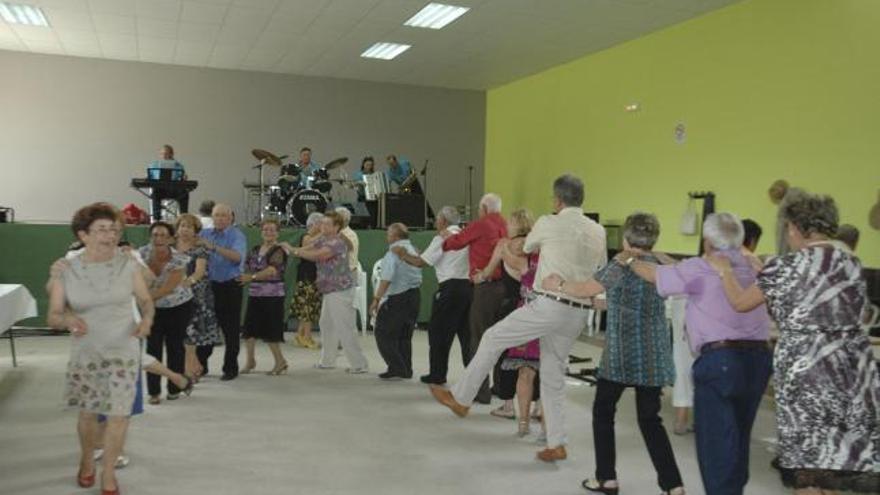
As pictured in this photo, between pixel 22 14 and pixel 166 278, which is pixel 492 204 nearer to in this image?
pixel 166 278

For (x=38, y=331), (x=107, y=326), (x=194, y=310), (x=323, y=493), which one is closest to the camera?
(x=107, y=326)

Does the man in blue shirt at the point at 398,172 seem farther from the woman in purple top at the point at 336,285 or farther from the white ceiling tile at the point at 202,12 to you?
the woman in purple top at the point at 336,285

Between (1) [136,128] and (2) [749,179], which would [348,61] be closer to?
(1) [136,128]

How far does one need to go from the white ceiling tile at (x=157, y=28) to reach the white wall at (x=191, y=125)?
8.26 feet

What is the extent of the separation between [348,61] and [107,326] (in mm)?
10281

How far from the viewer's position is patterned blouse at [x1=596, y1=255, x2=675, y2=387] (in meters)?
3.59

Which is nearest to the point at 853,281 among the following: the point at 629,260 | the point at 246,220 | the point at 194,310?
the point at 629,260

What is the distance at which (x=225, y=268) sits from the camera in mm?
6199

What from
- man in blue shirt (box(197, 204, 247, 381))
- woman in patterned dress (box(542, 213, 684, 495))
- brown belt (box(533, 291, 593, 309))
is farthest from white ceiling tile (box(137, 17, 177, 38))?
woman in patterned dress (box(542, 213, 684, 495))

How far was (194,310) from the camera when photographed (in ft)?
19.5

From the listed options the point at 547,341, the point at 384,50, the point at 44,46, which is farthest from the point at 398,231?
the point at 44,46

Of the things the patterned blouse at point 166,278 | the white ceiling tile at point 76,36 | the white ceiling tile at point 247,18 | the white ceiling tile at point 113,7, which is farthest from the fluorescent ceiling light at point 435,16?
the patterned blouse at point 166,278

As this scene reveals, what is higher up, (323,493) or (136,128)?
(136,128)

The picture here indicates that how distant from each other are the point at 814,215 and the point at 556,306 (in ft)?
5.26
